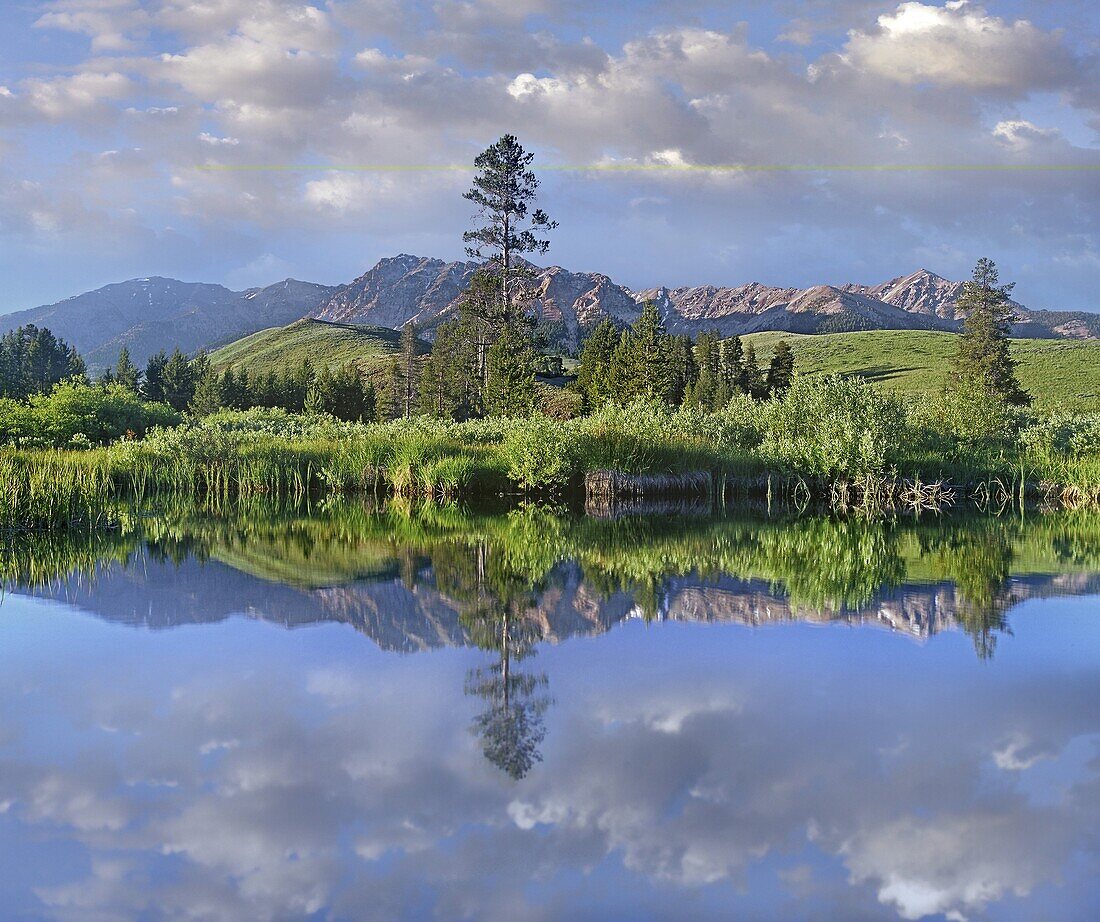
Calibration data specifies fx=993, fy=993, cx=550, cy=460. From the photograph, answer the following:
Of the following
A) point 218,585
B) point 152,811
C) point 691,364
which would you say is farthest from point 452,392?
point 152,811

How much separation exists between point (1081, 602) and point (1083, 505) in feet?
57.4

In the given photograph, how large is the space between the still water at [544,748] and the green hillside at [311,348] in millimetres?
129646

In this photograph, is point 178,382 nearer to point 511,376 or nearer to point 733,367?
point 733,367

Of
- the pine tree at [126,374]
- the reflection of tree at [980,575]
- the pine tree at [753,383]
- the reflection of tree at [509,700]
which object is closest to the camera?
the reflection of tree at [509,700]

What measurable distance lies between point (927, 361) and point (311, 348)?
325 ft

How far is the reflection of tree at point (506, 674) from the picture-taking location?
6.02 m

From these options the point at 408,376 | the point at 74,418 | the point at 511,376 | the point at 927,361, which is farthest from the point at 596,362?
the point at 927,361

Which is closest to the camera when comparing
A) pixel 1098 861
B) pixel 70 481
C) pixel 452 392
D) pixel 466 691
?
pixel 1098 861

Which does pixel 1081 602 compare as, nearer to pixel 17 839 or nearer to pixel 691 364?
pixel 17 839

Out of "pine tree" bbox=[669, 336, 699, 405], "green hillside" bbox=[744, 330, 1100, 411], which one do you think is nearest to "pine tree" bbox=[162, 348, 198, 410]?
"pine tree" bbox=[669, 336, 699, 405]

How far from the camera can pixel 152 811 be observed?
5.03 meters

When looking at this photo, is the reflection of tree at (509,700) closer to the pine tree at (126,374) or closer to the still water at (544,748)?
the still water at (544,748)

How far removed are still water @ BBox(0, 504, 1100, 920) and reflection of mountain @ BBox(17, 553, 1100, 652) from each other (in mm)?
63

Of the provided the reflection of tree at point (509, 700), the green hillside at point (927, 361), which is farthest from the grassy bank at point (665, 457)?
the green hillside at point (927, 361)
